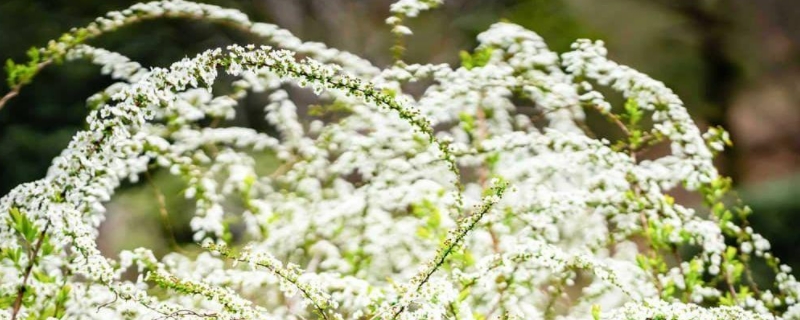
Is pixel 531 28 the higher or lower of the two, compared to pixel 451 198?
higher

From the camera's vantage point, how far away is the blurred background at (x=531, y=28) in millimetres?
4902

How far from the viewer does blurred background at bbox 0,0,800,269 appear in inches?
193

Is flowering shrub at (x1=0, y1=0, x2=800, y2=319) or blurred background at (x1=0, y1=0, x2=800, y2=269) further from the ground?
blurred background at (x1=0, y1=0, x2=800, y2=269)

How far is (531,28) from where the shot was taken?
5457 mm

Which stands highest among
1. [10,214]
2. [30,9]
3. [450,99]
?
[30,9]

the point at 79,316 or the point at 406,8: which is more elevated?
the point at 406,8

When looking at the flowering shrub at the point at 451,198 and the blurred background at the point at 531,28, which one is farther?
the blurred background at the point at 531,28

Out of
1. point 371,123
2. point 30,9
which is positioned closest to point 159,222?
point 30,9

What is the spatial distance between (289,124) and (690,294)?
1.40 meters

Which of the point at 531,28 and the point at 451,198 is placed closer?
the point at 451,198

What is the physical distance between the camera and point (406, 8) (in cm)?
268

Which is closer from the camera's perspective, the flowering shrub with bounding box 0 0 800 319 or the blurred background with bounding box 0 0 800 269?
the flowering shrub with bounding box 0 0 800 319

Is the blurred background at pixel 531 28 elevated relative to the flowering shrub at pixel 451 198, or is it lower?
elevated

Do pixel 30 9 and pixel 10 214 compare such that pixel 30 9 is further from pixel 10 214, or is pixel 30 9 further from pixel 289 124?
pixel 10 214
